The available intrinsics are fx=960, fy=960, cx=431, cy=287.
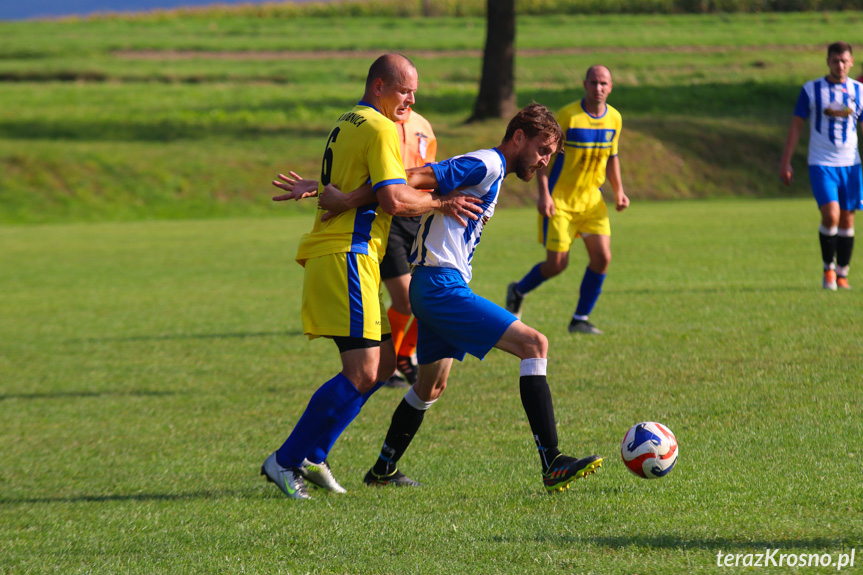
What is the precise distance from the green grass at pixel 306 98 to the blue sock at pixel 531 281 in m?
18.4

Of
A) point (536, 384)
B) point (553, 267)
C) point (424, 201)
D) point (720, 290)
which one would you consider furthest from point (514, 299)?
point (424, 201)

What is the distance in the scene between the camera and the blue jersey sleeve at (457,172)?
16.6ft

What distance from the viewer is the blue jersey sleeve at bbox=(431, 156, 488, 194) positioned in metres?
5.05

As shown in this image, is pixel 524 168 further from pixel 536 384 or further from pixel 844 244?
pixel 844 244

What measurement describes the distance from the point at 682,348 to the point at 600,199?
1.95 metres

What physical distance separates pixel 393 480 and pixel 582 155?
17.1 feet

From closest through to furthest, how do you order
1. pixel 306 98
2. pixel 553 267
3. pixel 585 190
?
pixel 585 190, pixel 553 267, pixel 306 98

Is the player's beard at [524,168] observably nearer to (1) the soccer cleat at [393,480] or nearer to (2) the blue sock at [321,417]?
(2) the blue sock at [321,417]

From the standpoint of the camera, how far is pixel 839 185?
36.4 ft

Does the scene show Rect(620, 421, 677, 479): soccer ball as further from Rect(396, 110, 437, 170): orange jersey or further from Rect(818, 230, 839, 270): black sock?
Rect(818, 230, 839, 270): black sock

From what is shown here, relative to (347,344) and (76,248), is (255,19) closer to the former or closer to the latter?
(76,248)

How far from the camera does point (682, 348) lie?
27.8 feet

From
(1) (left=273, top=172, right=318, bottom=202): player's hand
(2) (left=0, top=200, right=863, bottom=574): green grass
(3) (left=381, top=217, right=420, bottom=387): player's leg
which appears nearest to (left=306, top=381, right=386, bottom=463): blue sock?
(2) (left=0, top=200, right=863, bottom=574): green grass

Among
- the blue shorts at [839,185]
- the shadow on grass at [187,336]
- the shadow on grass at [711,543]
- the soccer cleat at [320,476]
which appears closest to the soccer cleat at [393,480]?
the soccer cleat at [320,476]
